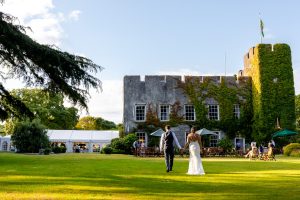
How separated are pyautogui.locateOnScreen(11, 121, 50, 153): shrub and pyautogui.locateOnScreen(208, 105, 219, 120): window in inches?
530

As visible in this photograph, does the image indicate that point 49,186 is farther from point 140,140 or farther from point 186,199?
point 140,140

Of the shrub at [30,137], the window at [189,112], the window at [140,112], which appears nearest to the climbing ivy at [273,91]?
the window at [189,112]

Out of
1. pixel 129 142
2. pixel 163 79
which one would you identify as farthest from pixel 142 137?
pixel 163 79

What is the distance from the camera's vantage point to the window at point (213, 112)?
3344 centimetres

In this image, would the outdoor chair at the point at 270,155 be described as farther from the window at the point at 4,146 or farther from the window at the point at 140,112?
the window at the point at 4,146

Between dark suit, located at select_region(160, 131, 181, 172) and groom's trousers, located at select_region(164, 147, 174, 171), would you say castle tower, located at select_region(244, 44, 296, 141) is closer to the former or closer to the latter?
dark suit, located at select_region(160, 131, 181, 172)

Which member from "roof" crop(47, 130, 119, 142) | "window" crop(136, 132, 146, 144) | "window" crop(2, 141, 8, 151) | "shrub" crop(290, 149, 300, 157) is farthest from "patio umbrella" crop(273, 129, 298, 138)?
"window" crop(2, 141, 8, 151)

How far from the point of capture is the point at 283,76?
32.2m

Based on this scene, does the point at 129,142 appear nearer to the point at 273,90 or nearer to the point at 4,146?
the point at 273,90

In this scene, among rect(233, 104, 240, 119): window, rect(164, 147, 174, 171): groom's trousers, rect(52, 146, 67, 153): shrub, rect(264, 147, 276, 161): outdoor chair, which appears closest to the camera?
rect(164, 147, 174, 171): groom's trousers

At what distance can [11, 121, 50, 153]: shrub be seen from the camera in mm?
33469

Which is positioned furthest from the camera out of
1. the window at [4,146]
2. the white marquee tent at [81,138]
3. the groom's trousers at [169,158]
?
the window at [4,146]

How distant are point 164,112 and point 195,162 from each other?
2210 centimetres

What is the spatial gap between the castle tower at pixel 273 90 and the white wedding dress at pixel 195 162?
822 inches
